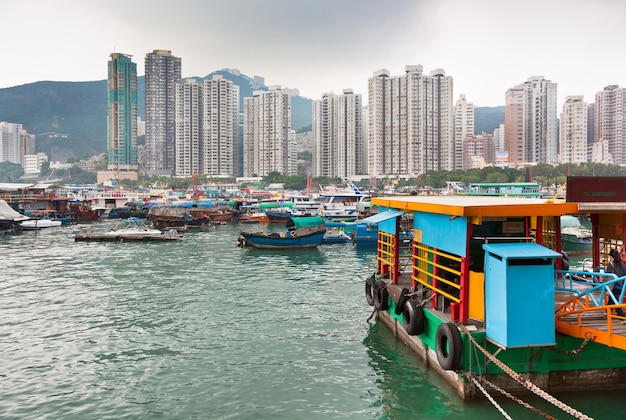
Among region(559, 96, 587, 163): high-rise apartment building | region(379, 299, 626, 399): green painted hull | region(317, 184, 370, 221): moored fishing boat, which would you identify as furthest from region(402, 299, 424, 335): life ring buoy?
region(559, 96, 587, 163): high-rise apartment building

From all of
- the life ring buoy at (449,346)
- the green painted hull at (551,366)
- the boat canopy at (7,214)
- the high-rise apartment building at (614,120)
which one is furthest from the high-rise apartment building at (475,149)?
the life ring buoy at (449,346)

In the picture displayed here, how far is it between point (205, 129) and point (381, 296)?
452ft

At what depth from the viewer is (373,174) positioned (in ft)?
396

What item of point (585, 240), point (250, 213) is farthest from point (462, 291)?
point (250, 213)

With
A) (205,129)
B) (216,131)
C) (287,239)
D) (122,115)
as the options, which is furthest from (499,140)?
(287,239)

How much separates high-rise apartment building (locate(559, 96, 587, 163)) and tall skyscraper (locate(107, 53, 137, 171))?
127959 millimetres

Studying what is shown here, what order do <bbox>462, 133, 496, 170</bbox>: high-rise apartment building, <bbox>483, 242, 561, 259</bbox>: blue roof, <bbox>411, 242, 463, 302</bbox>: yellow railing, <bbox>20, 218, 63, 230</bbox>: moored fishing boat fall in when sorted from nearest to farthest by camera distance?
1. <bbox>483, 242, 561, 259</bbox>: blue roof
2. <bbox>411, 242, 463, 302</bbox>: yellow railing
3. <bbox>20, 218, 63, 230</bbox>: moored fishing boat
4. <bbox>462, 133, 496, 170</bbox>: high-rise apartment building

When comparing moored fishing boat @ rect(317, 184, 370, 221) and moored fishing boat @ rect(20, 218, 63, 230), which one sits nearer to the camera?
moored fishing boat @ rect(20, 218, 63, 230)

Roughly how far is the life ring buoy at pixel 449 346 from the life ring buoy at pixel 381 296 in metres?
4.10

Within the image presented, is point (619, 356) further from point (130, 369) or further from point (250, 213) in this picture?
point (250, 213)

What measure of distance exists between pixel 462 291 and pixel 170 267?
805 inches

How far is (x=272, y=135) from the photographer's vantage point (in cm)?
13812

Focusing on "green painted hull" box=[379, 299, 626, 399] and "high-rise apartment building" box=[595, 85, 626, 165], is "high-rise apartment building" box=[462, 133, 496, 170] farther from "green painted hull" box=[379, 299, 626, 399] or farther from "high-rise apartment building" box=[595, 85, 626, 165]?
"green painted hull" box=[379, 299, 626, 399]

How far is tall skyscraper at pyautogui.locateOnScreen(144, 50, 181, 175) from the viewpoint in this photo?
162250 mm
